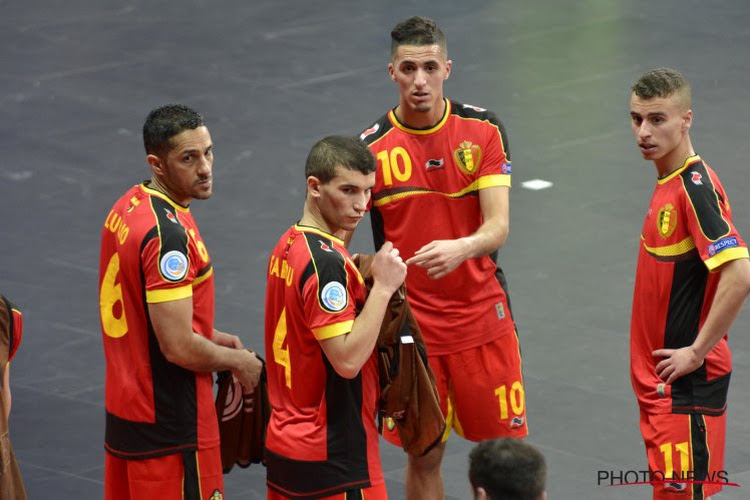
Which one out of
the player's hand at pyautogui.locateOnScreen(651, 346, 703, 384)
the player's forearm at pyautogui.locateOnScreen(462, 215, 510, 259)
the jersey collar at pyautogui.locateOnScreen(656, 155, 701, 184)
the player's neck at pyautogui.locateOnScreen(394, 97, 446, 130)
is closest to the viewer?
the player's hand at pyautogui.locateOnScreen(651, 346, 703, 384)

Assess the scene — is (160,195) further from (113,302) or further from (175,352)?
(175,352)

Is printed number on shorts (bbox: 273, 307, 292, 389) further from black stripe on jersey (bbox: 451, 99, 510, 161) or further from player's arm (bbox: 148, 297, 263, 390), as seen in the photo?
black stripe on jersey (bbox: 451, 99, 510, 161)

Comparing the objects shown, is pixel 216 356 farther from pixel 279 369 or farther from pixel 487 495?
pixel 487 495

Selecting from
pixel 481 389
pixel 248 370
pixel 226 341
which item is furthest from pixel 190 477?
pixel 481 389

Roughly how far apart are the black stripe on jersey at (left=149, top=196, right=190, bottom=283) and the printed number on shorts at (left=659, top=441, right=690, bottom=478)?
2.25 metres

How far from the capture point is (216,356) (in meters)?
5.70

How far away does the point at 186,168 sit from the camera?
5.77 m

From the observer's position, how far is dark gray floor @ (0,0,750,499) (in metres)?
8.25

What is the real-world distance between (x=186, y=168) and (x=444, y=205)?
58.4 inches

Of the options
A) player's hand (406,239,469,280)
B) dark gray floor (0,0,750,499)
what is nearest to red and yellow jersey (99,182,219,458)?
player's hand (406,239,469,280)

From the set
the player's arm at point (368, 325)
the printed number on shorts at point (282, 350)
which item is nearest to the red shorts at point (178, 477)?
the printed number on shorts at point (282, 350)

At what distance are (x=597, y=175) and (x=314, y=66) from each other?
3803mm

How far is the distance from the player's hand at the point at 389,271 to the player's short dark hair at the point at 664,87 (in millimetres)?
1549

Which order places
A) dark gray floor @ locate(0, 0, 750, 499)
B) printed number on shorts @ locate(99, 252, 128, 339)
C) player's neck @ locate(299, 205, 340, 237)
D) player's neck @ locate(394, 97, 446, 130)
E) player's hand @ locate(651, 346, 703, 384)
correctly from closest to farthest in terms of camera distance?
player's neck @ locate(299, 205, 340, 237)
printed number on shorts @ locate(99, 252, 128, 339)
player's hand @ locate(651, 346, 703, 384)
player's neck @ locate(394, 97, 446, 130)
dark gray floor @ locate(0, 0, 750, 499)
